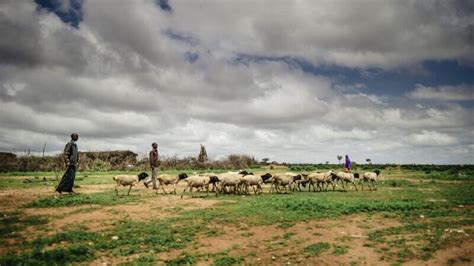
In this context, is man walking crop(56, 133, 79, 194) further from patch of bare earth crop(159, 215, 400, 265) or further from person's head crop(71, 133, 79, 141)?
patch of bare earth crop(159, 215, 400, 265)

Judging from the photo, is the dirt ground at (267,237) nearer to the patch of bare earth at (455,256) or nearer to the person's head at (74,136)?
the patch of bare earth at (455,256)

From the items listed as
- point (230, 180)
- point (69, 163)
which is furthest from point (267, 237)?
point (69, 163)

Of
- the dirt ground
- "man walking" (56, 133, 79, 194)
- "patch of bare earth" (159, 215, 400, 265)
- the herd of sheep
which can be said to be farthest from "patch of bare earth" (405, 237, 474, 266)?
"man walking" (56, 133, 79, 194)

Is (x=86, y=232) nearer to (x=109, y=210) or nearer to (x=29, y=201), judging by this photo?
(x=109, y=210)

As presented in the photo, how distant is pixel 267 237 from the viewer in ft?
Answer: 33.9

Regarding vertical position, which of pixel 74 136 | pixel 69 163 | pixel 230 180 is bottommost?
pixel 230 180

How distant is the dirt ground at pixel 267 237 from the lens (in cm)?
844

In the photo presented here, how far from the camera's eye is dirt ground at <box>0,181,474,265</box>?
27.7 ft

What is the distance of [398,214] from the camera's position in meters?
13.4

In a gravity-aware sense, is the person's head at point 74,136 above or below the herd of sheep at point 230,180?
above

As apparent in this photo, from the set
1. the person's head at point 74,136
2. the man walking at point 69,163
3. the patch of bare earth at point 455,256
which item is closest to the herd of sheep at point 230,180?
the man walking at point 69,163

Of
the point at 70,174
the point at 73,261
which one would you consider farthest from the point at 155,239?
the point at 70,174

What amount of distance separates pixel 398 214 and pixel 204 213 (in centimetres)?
773

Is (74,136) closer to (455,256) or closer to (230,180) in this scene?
(230,180)
